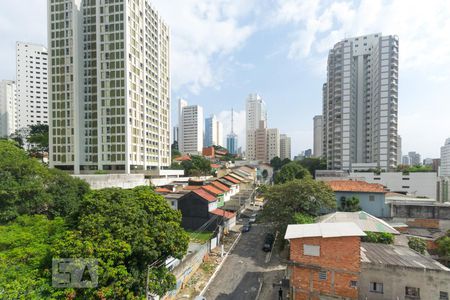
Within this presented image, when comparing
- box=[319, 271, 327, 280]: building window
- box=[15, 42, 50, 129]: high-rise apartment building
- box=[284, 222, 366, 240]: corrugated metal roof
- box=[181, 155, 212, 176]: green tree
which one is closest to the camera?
box=[284, 222, 366, 240]: corrugated metal roof

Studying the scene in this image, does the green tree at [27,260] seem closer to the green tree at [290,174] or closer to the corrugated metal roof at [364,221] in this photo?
the corrugated metal roof at [364,221]

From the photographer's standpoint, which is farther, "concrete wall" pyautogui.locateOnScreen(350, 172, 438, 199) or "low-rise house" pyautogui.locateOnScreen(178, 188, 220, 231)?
"concrete wall" pyautogui.locateOnScreen(350, 172, 438, 199)

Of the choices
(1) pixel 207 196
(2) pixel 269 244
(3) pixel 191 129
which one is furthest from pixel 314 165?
(3) pixel 191 129

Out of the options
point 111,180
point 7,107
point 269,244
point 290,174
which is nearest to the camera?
point 269,244

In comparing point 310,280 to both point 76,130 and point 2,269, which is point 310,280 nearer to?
point 2,269

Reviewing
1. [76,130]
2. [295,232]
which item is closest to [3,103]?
[76,130]

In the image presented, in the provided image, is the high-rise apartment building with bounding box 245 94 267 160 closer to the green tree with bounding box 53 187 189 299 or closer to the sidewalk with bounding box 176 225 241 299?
the sidewalk with bounding box 176 225 241 299

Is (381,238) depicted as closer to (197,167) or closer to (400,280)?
(400,280)

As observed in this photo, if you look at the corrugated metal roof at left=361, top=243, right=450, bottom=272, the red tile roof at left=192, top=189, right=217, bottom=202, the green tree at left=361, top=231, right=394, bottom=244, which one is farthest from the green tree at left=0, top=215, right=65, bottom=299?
the green tree at left=361, top=231, right=394, bottom=244
